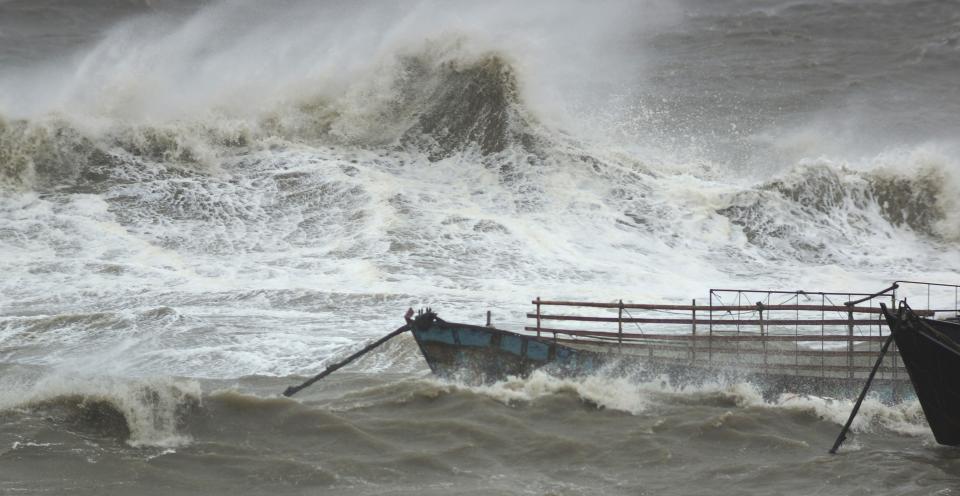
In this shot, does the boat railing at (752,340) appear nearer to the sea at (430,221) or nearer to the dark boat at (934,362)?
the sea at (430,221)

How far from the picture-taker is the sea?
9633 millimetres

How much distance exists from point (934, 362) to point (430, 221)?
1049 centimetres

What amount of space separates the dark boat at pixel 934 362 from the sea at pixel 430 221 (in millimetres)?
441

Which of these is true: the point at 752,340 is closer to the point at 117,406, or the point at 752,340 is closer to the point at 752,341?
the point at 752,341

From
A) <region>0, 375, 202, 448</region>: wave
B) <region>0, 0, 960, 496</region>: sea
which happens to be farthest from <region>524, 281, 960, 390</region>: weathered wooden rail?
<region>0, 375, 202, 448</region>: wave

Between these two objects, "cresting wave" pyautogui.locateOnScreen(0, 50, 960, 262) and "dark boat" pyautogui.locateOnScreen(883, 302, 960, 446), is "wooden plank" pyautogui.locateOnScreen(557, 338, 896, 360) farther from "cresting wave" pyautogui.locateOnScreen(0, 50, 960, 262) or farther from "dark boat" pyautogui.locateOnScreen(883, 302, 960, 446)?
"cresting wave" pyautogui.locateOnScreen(0, 50, 960, 262)

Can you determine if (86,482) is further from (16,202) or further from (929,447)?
(16,202)

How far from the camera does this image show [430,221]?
18.7 metres

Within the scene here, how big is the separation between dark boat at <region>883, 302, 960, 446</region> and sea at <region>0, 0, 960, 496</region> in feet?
1.45

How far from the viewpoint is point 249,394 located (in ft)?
35.5

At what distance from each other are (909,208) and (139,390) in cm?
1610

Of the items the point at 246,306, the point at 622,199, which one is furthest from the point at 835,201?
the point at 246,306

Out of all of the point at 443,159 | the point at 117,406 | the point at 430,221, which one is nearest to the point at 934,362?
the point at 117,406

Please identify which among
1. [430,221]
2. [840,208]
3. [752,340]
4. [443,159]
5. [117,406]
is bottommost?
[117,406]
